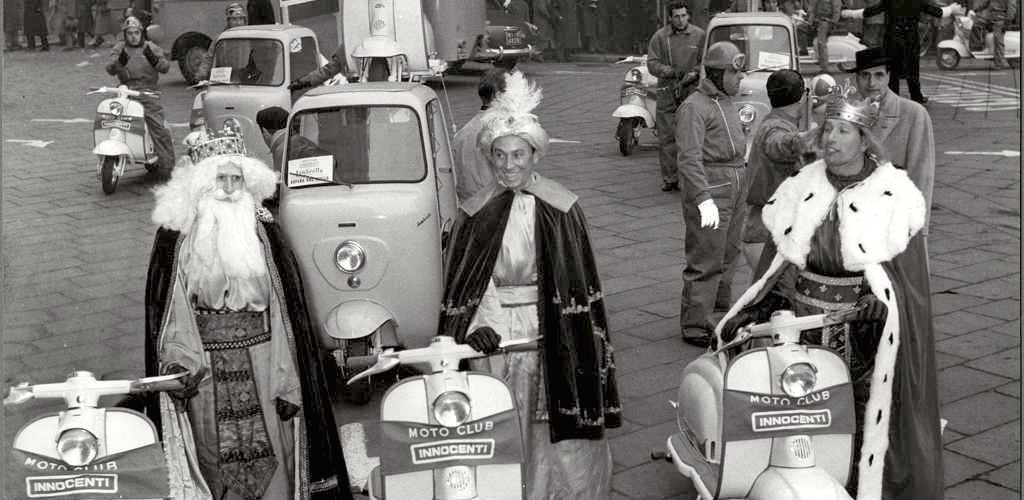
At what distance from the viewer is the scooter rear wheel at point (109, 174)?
11141 millimetres

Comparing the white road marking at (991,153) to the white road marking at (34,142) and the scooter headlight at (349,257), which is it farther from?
the white road marking at (34,142)

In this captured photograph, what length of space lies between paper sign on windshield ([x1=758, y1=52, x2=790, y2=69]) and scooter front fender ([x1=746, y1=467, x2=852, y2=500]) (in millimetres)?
7613

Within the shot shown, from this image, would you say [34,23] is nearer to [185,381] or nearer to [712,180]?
[712,180]

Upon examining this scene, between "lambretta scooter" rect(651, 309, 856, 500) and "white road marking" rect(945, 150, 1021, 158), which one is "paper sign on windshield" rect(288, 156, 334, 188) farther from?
"white road marking" rect(945, 150, 1021, 158)

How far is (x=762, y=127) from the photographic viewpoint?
593 centimetres

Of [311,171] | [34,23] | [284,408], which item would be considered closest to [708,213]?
[311,171]

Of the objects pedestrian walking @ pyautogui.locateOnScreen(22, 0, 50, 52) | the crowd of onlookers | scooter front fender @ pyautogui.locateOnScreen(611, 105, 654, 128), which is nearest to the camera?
scooter front fender @ pyautogui.locateOnScreen(611, 105, 654, 128)

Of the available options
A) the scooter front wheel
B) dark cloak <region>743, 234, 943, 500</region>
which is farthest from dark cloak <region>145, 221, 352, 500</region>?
the scooter front wheel

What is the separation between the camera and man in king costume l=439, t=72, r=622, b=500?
4.28 m

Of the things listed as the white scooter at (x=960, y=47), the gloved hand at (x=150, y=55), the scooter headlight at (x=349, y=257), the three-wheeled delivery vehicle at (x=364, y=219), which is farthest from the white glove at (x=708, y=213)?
the white scooter at (x=960, y=47)

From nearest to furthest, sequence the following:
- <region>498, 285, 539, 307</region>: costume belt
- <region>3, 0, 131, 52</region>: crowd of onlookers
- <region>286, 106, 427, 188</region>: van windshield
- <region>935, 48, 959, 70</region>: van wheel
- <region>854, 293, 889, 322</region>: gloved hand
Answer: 1. <region>854, 293, 889, 322</region>: gloved hand
2. <region>498, 285, 539, 307</region>: costume belt
3. <region>286, 106, 427, 188</region>: van windshield
4. <region>935, 48, 959, 70</region>: van wheel
5. <region>3, 0, 131, 52</region>: crowd of onlookers

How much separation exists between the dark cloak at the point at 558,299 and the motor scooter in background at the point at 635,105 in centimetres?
785

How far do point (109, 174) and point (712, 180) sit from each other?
6463mm

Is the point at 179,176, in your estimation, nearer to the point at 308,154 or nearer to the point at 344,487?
the point at 344,487
